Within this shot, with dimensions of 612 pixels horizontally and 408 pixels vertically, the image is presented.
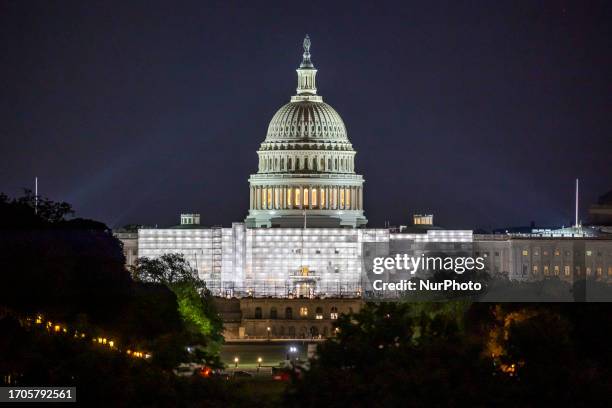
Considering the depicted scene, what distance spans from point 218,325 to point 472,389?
6473cm

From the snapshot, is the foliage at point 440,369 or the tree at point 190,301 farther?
the tree at point 190,301

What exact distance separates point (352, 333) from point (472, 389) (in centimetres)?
1064

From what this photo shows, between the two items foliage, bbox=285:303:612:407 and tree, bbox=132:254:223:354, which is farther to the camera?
tree, bbox=132:254:223:354

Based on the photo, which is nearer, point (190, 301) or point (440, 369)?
point (440, 369)

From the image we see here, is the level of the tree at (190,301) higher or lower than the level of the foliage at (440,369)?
higher

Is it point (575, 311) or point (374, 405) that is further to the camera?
point (575, 311)

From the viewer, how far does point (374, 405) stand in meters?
113

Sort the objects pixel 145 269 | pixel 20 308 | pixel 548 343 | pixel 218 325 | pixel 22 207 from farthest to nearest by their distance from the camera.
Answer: pixel 145 269 < pixel 218 325 < pixel 22 207 < pixel 20 308 < pixel 548 343

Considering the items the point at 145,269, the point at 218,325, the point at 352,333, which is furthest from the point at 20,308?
the point at 145,269

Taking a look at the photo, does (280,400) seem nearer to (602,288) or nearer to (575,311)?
(575,311)

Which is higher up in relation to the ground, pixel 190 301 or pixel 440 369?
pixel 190 301

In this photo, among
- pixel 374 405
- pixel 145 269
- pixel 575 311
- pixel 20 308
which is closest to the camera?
pixel 374 405

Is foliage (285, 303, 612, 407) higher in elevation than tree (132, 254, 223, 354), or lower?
lower

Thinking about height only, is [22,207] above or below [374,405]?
above
